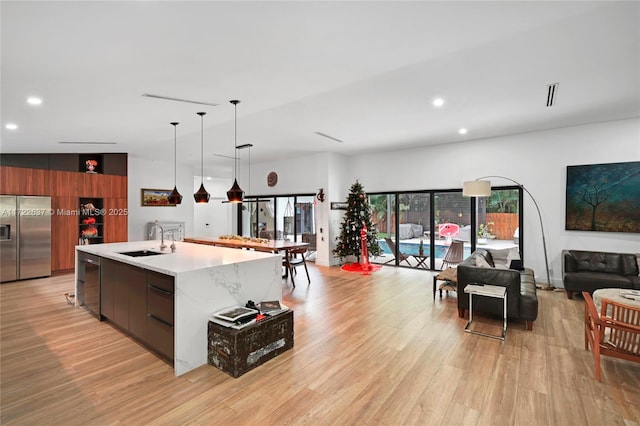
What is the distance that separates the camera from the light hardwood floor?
7.25 ft

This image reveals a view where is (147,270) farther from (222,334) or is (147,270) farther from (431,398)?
(431,398)

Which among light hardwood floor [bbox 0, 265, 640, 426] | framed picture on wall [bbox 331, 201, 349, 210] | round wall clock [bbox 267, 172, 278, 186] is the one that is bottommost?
light hardwood floor [bbox 0, 265, 640, 426]

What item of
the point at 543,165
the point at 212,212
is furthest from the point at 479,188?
the point at 212,212

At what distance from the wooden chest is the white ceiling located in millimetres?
2529

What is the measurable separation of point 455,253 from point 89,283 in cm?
676

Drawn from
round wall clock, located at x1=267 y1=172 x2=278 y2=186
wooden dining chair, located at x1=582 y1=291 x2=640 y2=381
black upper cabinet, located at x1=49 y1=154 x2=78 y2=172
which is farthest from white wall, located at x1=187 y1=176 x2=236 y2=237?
wooden dining chair, located at x1=582 y1=291 x2=640 y2=381

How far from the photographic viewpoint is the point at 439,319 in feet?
13.5

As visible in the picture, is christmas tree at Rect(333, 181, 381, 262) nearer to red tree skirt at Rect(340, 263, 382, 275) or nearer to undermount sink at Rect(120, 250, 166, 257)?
red tree skirt at Rect(340, 263, 382, 275)

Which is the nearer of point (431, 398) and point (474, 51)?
point (431, 398)

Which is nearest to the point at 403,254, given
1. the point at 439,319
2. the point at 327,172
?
the point at 327,172

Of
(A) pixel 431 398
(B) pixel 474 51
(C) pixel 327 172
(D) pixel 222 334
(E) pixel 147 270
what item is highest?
(B) pixel 474 51

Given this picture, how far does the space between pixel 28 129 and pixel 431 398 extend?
21.9ft

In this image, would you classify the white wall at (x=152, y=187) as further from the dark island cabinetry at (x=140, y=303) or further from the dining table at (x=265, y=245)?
the dark island cabinetry at (x=140, y=303)

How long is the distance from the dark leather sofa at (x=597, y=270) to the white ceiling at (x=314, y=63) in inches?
92.5
